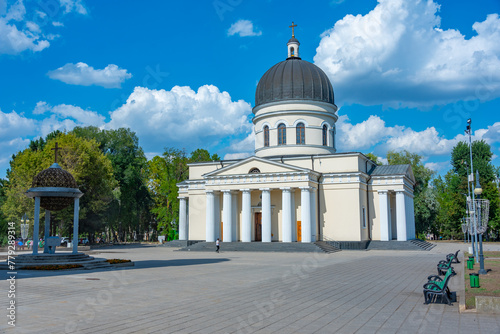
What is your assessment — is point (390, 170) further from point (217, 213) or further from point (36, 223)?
point (36, 223)

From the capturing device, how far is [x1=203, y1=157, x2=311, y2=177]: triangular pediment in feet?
131

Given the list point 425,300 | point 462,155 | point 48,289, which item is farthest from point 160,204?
point 425,300

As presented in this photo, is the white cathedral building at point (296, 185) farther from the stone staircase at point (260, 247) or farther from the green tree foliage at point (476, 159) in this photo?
the green tree foliage at point (476, 159)

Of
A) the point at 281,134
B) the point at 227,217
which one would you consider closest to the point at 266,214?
the point at 227,217

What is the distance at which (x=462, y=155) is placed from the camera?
68.4m

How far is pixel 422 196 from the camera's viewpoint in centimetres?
6419

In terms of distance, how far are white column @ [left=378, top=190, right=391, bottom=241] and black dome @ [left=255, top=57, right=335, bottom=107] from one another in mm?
12158

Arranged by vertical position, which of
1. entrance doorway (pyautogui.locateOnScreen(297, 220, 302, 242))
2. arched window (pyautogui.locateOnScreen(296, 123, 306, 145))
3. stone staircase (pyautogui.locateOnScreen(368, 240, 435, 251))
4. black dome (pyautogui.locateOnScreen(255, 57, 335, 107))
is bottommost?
stone staircase (pyautogui.locateOnScreen(368, 240, 435, 251))

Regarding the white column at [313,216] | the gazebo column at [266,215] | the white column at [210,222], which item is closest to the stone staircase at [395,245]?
the white column at [313,216]

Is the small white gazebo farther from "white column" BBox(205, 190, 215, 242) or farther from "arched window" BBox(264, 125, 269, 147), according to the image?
"arched window" BBox(264, 125, 269, 147)

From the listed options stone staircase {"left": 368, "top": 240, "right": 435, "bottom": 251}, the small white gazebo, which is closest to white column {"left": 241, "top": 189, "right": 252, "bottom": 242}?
stone staircase {"left": 368, "top": 240, "right": 435, "bottom": 251}

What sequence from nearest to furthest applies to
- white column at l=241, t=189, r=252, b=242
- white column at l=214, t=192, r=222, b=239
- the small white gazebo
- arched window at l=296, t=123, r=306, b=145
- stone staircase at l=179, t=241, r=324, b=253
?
the small white gazebo < stone staircase at l=179, t=241, r=324, b=253 < white column at l=241, t=189, r=252, b=242 < white column at l=214, t=192, r=222, b=239 < arched window at l=296, t=123, r=306, b=145

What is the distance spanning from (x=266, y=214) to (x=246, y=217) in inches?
76.5

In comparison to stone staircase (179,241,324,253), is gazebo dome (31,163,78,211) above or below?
above
